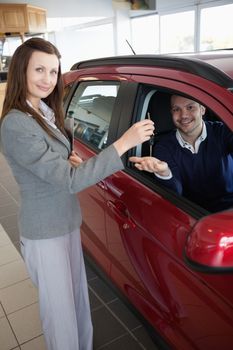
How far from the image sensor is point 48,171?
43.9 inches

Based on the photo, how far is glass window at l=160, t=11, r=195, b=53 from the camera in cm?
805

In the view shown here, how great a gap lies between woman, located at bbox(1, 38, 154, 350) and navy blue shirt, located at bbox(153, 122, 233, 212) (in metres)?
0.45

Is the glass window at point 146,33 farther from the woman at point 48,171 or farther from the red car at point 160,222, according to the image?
the woman at point 48,171

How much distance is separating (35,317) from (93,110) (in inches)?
52.3

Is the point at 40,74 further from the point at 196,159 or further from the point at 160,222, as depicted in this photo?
the point at 196,159

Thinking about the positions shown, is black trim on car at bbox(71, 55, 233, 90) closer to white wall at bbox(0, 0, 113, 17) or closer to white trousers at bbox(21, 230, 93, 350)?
white trousers at bbox(21, 230, 93, 350)

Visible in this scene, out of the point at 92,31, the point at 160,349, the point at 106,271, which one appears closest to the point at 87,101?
the point at 106,271

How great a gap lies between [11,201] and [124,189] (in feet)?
9.06

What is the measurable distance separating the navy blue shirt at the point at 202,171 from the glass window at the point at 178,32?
23.0 ft

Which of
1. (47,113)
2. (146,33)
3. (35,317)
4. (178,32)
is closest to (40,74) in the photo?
(47,113)

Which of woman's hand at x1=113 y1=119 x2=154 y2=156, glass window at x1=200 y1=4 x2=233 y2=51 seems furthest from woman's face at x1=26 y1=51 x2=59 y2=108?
glass window at x1=200 y1=4 x2=233 y2=51

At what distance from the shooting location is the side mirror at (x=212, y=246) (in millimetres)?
806

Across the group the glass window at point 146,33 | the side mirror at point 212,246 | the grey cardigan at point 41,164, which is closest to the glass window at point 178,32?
the glass window at point 146,33

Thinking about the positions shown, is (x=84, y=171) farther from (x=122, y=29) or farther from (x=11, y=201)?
(x=122, y=29)
